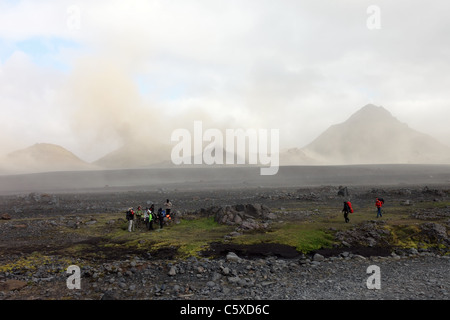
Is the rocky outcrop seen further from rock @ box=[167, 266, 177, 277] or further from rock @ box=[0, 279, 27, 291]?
rock @ box=[0, 279, 27, 291]

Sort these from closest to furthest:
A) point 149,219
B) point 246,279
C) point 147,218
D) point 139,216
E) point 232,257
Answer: point 246,279 → point 232,257 → point 149,219 → point 147,218 → point 139,216

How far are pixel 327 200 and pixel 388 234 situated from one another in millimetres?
21816

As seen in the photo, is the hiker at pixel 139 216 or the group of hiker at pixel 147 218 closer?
the group of hiker at pixel 147 218

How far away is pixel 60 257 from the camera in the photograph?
57.0ft

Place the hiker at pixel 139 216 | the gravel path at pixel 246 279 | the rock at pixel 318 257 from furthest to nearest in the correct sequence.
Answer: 1. the hiker at pixel 139 216
2. the rock at pixel 318 257
3. the gravel path at pixel 246 279

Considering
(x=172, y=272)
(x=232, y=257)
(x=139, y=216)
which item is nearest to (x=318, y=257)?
(x=232, y=257)

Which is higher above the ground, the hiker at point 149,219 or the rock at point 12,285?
the hiker at point 149,219

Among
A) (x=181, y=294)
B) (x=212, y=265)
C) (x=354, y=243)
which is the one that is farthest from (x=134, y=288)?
(x=354, y=243)

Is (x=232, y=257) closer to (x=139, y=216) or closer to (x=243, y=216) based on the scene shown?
(x=243, y=216)

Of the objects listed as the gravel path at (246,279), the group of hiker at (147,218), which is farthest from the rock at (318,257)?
the group of hiker at (147,218)

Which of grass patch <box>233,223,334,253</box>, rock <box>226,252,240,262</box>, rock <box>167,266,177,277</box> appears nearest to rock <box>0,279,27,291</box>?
rock <box>167,266,177,277</box>

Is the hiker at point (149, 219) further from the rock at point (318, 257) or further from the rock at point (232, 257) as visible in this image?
the rock at point (318, 257)

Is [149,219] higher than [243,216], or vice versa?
[149,219]
